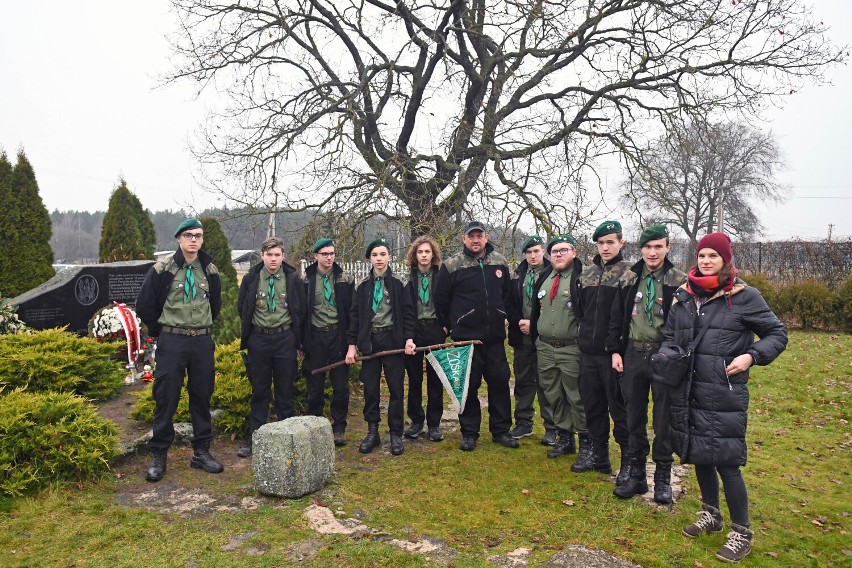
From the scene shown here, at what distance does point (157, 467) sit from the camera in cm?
483

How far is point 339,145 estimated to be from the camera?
10578 millimetres

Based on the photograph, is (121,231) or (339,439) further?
(121,231)

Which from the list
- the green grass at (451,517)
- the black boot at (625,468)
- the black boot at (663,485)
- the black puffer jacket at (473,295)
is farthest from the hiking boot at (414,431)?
the black boot at (663,485)

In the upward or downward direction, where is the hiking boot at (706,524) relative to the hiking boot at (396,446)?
upward

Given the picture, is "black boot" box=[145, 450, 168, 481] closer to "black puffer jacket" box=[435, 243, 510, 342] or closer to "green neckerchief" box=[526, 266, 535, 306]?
"black puffer jacket" box=[435, 243, 510, 342]

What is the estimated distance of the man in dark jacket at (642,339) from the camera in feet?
13.8

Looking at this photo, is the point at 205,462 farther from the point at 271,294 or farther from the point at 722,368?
the point at 722,368

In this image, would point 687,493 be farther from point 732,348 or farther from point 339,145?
point 339,145

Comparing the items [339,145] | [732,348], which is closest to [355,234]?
[339,145]

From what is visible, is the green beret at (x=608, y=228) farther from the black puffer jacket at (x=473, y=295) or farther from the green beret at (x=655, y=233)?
the black puffer jacket at (x=473, y=295)

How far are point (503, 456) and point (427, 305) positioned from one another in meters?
1.62

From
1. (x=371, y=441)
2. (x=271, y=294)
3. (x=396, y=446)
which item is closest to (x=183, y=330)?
(x=271, y=294)

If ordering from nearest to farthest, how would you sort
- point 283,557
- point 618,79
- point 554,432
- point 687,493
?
point 283,557, point 687,493, point 554,432, point 618,79

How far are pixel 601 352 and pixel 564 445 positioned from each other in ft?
4.19
